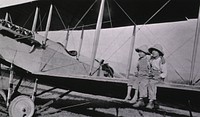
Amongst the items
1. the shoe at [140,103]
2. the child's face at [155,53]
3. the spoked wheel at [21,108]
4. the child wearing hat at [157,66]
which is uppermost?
the child's face at [155,53]

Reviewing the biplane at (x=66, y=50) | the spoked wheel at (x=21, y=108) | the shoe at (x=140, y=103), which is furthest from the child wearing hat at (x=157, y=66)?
the spoked wheel at (x=21, y=108)

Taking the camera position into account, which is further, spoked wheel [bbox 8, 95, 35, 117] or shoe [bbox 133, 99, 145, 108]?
spoked wheel [bbox 8, 95, 35, 117]

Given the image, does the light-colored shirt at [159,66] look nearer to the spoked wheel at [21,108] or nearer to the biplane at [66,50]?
the biplane at [66,50]

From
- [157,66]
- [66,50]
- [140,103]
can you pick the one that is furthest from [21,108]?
[157,66]

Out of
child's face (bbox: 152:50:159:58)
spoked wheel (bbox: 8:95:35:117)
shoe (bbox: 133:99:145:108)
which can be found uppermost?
child's face (bbox: 152:50:159:58)

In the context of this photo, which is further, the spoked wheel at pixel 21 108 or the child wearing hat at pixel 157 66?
the spoked wheel at pixel 21 108

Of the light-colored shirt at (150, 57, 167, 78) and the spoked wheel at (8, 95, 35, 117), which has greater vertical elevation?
the light-colored shirt at (150, 57, 167, 78)

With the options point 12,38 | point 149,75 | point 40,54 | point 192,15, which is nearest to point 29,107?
point 40,54

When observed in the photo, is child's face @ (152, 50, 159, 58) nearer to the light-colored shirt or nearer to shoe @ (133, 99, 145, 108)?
the light-colored shirt

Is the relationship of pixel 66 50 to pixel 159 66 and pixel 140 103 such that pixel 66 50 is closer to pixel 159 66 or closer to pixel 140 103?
pixel 159 66

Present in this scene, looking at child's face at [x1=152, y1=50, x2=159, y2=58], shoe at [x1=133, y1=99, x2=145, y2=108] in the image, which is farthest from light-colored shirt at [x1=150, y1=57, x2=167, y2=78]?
shoe at [x1=133, y1=99, x2=145, y2=108]

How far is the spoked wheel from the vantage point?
5.59 m

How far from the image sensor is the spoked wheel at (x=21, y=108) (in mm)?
5590

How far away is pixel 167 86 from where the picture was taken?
4367 millimetres
